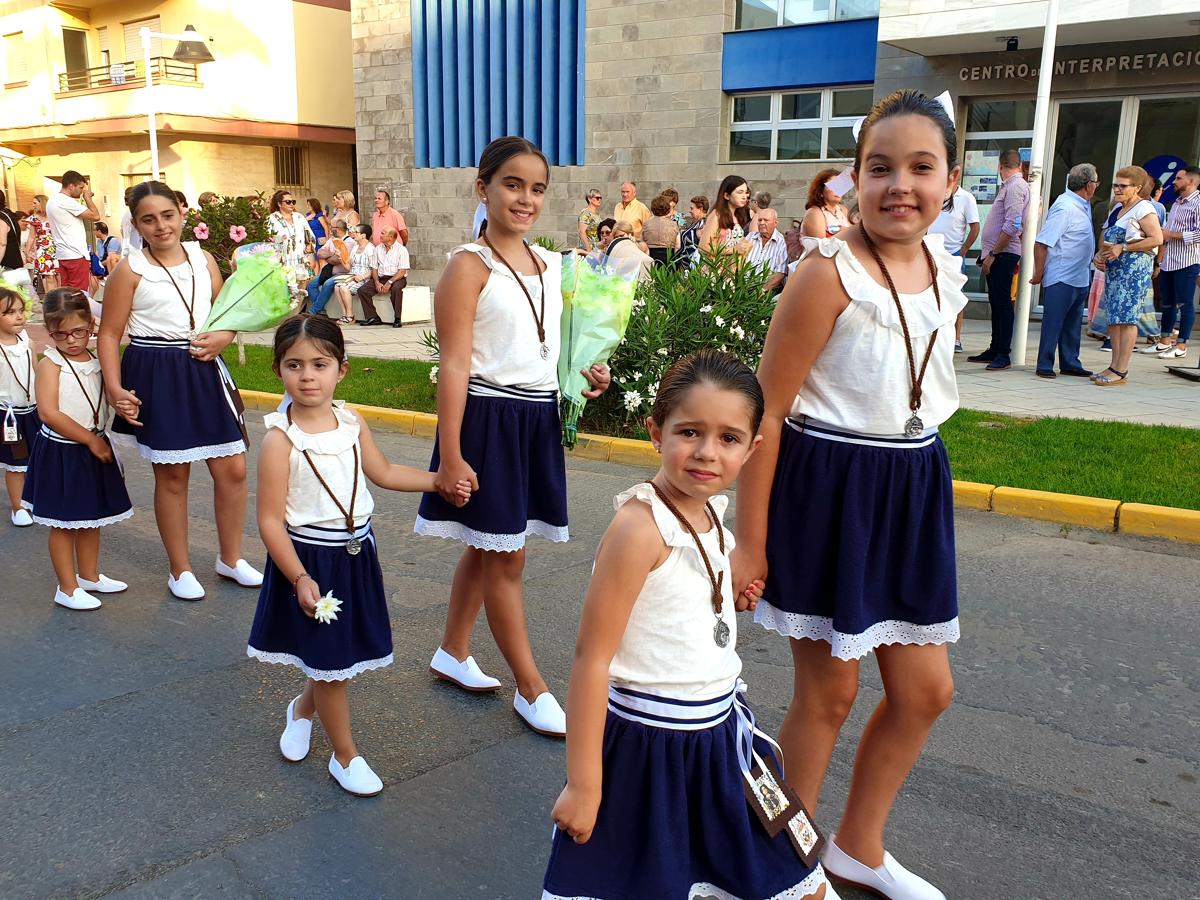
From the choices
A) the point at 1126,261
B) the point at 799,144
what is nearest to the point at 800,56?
the point at 799,144

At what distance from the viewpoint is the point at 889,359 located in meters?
2.41

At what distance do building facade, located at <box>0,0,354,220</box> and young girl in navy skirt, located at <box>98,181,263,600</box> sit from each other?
2430 cm

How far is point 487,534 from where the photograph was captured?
351cm

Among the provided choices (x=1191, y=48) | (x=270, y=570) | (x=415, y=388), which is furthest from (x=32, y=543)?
(x=1191, y=48)

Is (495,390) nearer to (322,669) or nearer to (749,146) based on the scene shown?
(322,669)

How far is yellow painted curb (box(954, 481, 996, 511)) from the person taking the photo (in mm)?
6449

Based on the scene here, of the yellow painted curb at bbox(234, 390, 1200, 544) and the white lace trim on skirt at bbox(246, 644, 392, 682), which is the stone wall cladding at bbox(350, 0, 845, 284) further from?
the white lace trim on skirt at bbox(246, 644, 392, 682)

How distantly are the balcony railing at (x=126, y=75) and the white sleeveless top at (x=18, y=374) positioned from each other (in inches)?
884

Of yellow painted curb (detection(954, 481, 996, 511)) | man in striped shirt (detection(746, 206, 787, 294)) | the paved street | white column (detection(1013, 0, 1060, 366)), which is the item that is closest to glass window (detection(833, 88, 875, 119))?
white column (detection(1013, 0, 1060, 366))

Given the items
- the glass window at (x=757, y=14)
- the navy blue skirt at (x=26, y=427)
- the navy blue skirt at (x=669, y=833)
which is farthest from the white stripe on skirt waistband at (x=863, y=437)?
the glass window at (x=757, y=14)

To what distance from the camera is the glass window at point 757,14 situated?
57.4 ft

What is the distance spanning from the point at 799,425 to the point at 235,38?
29169 mm

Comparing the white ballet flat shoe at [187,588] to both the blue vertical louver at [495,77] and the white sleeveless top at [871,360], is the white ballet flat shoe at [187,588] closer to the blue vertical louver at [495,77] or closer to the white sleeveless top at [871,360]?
the white sleeveless top at [871,360]

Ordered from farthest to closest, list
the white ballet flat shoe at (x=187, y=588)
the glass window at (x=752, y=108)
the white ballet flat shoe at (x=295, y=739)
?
the glass window at (x=752, y=108)
the white ballet flat shoe at (x=187, y=588)
the white ballet flat shoe at (x=295, y=739)
